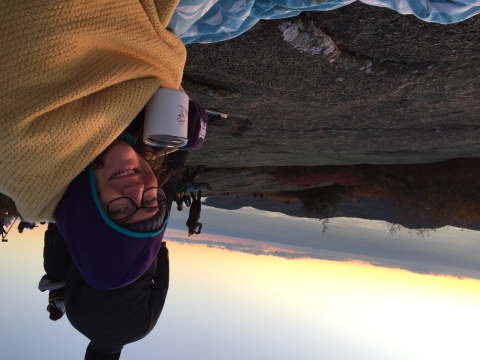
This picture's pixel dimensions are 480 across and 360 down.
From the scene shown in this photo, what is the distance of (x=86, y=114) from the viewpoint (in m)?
1.84

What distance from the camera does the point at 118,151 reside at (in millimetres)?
2119

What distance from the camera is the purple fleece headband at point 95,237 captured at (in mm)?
2076

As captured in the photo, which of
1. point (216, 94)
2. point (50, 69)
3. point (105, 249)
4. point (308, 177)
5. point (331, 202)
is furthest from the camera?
point (331, 202)

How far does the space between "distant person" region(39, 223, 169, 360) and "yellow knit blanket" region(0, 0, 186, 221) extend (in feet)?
4.09

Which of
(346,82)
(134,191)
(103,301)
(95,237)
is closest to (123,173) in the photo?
(134,191)

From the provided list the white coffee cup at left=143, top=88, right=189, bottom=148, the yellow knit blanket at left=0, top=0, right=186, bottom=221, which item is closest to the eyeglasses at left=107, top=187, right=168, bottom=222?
the yellow knit blanket at left=0, top=0, right=186, bottom=221

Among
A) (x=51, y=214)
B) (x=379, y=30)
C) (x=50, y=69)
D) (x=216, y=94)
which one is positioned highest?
(x=379, y=30)

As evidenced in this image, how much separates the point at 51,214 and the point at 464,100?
4.85 meters

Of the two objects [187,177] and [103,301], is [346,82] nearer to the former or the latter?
[103,301]

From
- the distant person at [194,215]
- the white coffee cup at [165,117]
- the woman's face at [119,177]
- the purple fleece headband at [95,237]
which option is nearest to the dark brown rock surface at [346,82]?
the white coffee cup at [165,117]

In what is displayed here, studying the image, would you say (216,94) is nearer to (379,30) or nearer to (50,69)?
(379,30)

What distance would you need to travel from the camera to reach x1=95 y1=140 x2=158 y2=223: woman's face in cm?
210

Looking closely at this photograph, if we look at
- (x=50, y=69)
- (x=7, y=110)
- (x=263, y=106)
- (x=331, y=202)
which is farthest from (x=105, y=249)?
(x=331, y=202)

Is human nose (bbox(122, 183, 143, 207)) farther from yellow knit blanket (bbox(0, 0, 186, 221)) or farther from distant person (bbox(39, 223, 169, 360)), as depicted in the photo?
distant person (bbox(39, 223, 169, 360))
